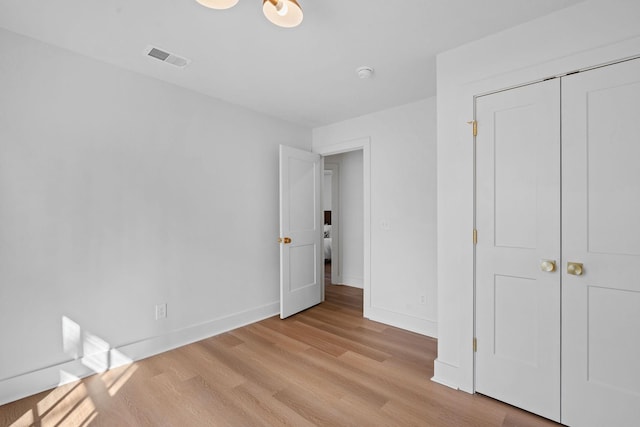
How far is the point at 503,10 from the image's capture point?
5.84ft

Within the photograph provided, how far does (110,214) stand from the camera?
2.43m

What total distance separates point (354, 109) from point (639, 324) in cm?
293

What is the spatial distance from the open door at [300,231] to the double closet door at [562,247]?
83.9 inches

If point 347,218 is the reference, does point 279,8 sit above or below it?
above

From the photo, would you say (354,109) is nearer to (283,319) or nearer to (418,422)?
(283,319)

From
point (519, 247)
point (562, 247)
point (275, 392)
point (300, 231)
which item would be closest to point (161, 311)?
point (275, 392)

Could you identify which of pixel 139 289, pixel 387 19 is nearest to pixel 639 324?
pixel 387 19

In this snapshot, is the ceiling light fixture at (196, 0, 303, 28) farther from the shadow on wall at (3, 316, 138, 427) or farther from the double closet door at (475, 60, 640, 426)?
the shadow on wall at (3, 316, 138, 427)

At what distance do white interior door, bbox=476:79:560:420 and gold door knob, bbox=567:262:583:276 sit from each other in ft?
0.22

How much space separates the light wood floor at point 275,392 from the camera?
1.83 meters

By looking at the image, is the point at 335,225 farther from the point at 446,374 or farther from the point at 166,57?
the point at 166,57

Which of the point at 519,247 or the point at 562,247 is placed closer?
the point at 562,247

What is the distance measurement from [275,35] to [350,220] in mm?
3598

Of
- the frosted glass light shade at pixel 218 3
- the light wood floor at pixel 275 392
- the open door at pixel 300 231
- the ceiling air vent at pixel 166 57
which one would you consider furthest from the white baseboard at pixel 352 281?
the frosted glass light shade at pixel 218 3
